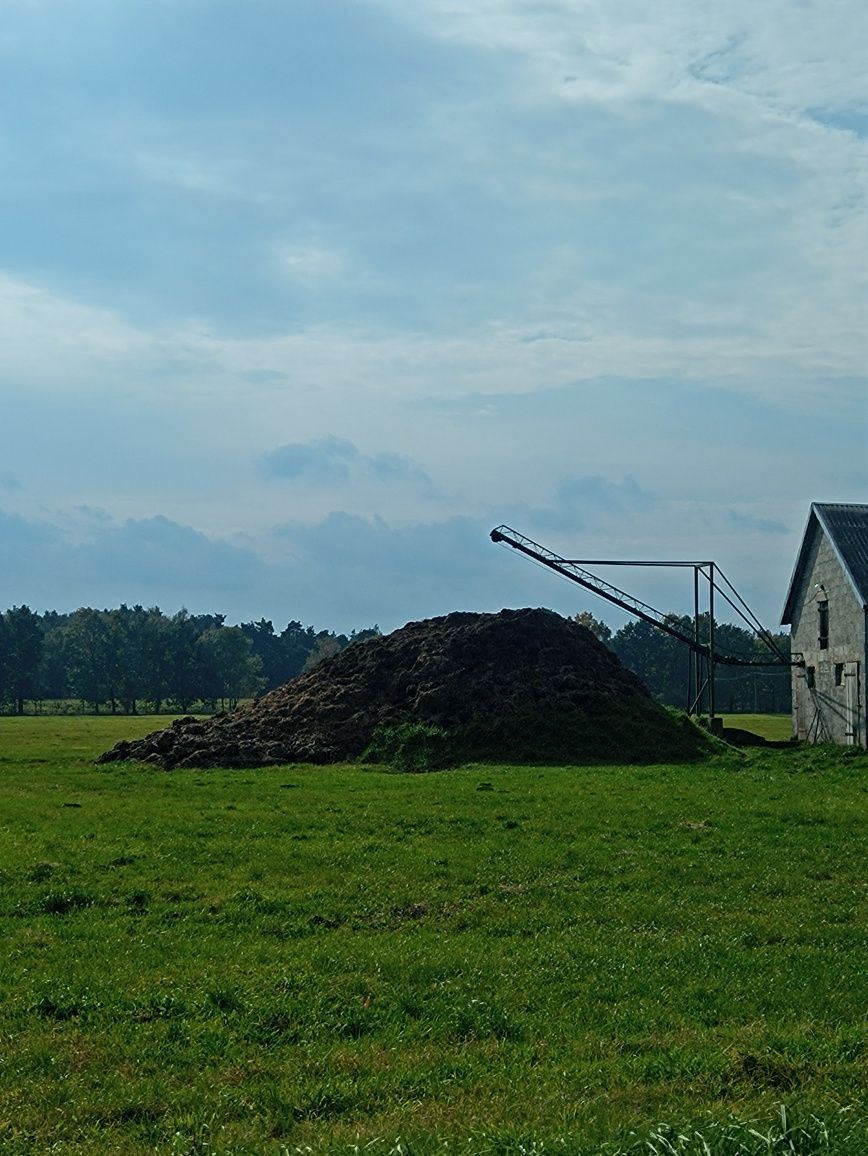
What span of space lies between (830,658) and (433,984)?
142 ft

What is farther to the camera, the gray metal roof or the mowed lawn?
the gray metal roof

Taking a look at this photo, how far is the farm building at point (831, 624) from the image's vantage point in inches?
1927

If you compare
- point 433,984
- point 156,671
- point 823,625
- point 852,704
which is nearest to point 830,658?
point 823,625

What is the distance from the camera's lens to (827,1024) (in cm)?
1052

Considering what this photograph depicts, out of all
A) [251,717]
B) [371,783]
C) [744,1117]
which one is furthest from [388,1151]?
[251,717]

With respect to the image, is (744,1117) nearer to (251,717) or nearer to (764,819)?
(764,819)

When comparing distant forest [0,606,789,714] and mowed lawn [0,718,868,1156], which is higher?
distant forest [0,606,789,714]

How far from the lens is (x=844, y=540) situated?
51.8 metres

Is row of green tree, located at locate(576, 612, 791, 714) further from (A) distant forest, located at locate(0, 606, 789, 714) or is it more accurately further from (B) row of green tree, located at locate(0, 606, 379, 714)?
(B) row of green tree, located at locate(0, 606, 379, 714)

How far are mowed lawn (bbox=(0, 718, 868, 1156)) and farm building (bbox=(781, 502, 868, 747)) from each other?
25832 mm

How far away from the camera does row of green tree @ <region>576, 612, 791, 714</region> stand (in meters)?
148

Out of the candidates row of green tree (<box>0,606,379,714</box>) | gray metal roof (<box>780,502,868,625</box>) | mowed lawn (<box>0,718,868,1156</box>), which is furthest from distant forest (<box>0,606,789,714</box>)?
mowed lawn (<box>0,718,868,1156</box>)

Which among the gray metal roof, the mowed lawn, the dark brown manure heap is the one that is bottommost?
the mowed lawn

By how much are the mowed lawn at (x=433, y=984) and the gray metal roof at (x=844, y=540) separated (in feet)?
88.9
